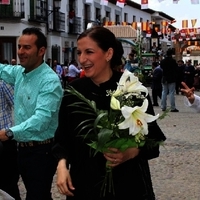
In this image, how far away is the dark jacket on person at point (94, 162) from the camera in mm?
2654

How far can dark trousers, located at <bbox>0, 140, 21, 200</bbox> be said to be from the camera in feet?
13.4

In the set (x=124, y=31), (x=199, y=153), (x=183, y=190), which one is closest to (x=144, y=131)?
(x=183, y=190)

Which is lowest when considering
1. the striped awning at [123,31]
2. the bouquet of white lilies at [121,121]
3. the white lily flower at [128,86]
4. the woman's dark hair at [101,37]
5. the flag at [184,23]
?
the bouquet of white lilies at [121,121]

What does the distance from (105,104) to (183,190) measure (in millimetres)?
3468

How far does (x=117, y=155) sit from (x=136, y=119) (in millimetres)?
198

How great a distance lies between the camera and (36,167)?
11.8 ft

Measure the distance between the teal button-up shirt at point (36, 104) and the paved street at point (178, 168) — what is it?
2.51 feet

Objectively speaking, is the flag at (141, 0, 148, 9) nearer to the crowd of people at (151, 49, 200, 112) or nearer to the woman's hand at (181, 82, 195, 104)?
the crowd of people at (151, 49, 200, 112)

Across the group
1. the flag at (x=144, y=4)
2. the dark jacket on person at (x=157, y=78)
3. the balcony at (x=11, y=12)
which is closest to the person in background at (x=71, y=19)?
the balcony at (x=11, y=12)

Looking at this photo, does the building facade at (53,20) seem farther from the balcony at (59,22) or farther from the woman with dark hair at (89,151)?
the woman with dark hair at (89,151)

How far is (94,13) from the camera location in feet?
134

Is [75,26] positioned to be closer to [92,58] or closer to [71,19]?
[71,19]

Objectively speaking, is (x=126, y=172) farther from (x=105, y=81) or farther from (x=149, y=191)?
(x=105, y=81)

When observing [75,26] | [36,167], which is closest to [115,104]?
[36,167]
